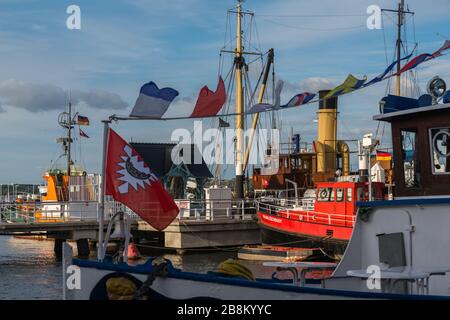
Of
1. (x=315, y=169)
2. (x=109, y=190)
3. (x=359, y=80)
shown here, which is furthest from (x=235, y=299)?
(x=315, y=169)

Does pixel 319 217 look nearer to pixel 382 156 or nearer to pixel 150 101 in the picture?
pixel 382 156

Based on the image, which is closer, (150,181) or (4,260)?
(150,181)

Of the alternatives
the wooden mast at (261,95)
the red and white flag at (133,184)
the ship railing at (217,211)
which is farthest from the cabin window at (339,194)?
the red and white flag at (133,184)

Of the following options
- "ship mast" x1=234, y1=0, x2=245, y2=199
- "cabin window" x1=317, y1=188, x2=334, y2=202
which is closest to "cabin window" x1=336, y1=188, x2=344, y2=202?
"cabin window" x1=317, y1=188, x2=334, y2=202

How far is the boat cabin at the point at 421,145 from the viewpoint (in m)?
11.8

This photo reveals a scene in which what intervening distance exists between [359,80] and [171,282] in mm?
5578

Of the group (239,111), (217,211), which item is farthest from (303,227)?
(239,111)

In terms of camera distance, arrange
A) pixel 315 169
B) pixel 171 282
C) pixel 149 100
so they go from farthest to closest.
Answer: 1. pixel 315 169
2. pixel 149 100
3. pixel 171 282

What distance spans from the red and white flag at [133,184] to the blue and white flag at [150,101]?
1.85 feet

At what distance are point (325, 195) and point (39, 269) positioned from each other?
464 inches

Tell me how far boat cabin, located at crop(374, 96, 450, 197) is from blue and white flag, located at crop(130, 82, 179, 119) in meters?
4.01
